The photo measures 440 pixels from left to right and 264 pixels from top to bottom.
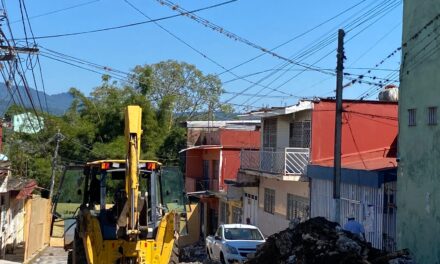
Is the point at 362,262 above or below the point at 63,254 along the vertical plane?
above

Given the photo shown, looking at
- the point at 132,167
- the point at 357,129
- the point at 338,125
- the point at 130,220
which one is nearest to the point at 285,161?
the point at 357,129

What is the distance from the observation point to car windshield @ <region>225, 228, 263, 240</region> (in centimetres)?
2408

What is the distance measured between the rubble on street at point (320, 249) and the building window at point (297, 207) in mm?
10321

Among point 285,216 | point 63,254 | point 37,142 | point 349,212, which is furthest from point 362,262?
point 37,142

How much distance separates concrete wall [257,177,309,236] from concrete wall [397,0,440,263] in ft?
32.6

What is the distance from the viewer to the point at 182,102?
64188 millimetres

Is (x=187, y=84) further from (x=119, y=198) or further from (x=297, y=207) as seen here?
(x=119, y=198)

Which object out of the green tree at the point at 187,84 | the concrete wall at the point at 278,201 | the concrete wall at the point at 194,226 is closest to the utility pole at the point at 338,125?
the concrete wall at the point at 278,201

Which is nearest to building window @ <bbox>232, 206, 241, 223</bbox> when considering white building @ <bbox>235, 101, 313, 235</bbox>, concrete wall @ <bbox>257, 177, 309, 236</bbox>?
white building @ <bbox>235, 101, 313, 235</bbox>

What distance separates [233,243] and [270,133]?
11036mm

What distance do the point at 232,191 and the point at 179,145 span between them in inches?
552

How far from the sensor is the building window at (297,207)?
26.3 m

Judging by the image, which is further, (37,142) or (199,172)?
(37,142)

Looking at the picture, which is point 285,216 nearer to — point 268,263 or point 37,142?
point 268,263
